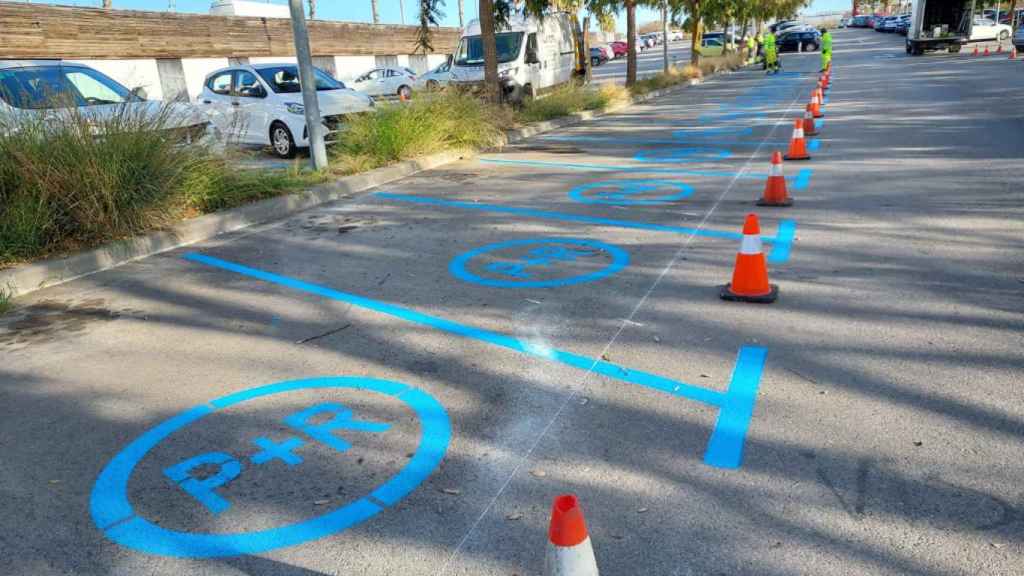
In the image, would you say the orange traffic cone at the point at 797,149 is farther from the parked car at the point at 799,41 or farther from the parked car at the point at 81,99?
the parked car at the point at 799,41

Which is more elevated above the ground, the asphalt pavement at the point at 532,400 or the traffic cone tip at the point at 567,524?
the traffic cone tip at the point at 567,524

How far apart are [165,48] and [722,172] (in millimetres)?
21571

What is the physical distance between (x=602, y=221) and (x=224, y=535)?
5.35m

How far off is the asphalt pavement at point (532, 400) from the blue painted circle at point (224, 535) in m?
0.01

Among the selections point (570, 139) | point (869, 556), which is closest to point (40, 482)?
point (869, 556)

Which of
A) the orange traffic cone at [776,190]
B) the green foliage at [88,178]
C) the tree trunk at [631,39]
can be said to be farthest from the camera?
the tree trunk at [631,39]

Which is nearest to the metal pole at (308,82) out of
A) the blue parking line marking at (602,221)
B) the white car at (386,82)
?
the blue parking line marking at (602,221)

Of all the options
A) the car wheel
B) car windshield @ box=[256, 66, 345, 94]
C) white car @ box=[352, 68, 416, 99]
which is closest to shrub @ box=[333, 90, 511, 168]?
the car wheel

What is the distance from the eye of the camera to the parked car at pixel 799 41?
53709 mm

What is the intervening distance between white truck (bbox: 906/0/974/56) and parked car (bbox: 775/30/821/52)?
1795 centimetres

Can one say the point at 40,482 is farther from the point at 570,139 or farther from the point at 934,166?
the point at 570,139

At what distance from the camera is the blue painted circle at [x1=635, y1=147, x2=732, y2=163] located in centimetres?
1120

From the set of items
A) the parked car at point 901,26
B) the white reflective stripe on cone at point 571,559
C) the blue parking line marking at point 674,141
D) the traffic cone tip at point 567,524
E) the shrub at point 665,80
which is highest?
the parked car at point 901,26

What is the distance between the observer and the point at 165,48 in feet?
79.6
